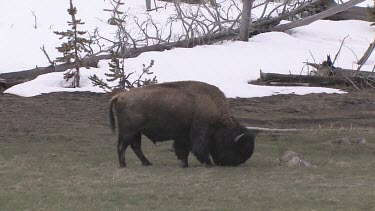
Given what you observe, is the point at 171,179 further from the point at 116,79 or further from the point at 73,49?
the point at 73,49

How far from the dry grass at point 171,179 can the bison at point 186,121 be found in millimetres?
315

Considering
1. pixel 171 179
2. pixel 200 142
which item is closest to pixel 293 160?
pixel 200 142

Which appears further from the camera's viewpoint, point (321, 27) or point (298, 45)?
point (321, 27)

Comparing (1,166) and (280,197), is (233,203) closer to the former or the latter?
(280,197)

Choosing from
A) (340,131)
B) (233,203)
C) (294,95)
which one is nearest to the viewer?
(233,203)

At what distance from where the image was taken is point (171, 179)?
33.9ft

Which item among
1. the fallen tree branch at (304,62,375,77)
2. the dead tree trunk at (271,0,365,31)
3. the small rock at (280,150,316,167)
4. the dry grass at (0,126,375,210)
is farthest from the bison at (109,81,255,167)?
the dead tree trunk at (271,0,365,31)

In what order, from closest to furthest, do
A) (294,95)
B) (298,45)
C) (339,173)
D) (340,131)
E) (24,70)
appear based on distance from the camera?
1. (339,173)
2. (340,131)
3. (294,95)
4. (24,70)
5. (298,45)

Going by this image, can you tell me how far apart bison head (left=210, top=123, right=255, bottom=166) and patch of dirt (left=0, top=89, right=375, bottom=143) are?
4.13m

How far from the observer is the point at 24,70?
78.7ft

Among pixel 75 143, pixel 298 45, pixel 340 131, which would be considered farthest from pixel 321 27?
pixel 75 143

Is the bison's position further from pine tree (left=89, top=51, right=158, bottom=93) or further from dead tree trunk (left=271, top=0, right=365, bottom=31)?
dead tree trunk (left=271, top=0, right=365, bottom=31)

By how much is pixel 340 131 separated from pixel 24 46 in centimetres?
1733

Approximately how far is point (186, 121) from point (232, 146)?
75 cm
